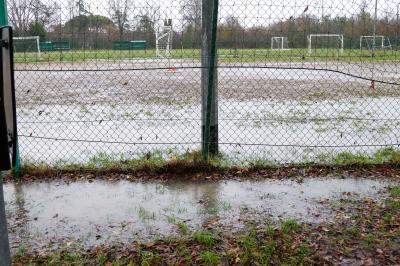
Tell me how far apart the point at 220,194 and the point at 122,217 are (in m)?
1.12

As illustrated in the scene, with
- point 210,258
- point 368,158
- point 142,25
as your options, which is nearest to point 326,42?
point 368,158

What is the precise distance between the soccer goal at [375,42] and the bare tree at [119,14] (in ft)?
12.0

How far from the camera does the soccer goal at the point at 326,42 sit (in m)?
6.81

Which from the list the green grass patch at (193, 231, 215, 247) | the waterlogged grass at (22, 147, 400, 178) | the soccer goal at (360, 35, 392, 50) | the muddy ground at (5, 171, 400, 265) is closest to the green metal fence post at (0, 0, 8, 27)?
the waterlogged grass at (22, 147, 400, 178)

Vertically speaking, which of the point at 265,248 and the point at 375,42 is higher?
the point at 375,42

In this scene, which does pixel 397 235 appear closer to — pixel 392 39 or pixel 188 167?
pixel 188 167

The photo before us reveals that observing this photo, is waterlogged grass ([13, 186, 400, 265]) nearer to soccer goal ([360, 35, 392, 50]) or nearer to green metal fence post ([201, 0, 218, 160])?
green metal fence post ([201, 0, 218, 160])

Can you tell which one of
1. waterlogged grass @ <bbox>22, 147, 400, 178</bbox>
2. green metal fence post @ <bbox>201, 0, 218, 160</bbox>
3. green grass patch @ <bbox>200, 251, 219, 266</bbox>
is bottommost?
green grass patch @ <bbox>200, 251, 219, 266</bbox>

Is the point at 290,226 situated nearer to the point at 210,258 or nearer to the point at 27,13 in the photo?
the point at 210,258

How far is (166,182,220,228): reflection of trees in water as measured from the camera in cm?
440

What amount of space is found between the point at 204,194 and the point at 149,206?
2.13 feet

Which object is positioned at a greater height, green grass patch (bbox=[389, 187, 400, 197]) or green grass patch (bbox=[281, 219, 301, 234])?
green grass patch (bbox=[389, 187, 400, 197])

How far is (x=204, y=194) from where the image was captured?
4.95m

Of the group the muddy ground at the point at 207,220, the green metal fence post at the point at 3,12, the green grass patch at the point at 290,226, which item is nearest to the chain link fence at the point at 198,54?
the green metal fence post at the point at 3,12
